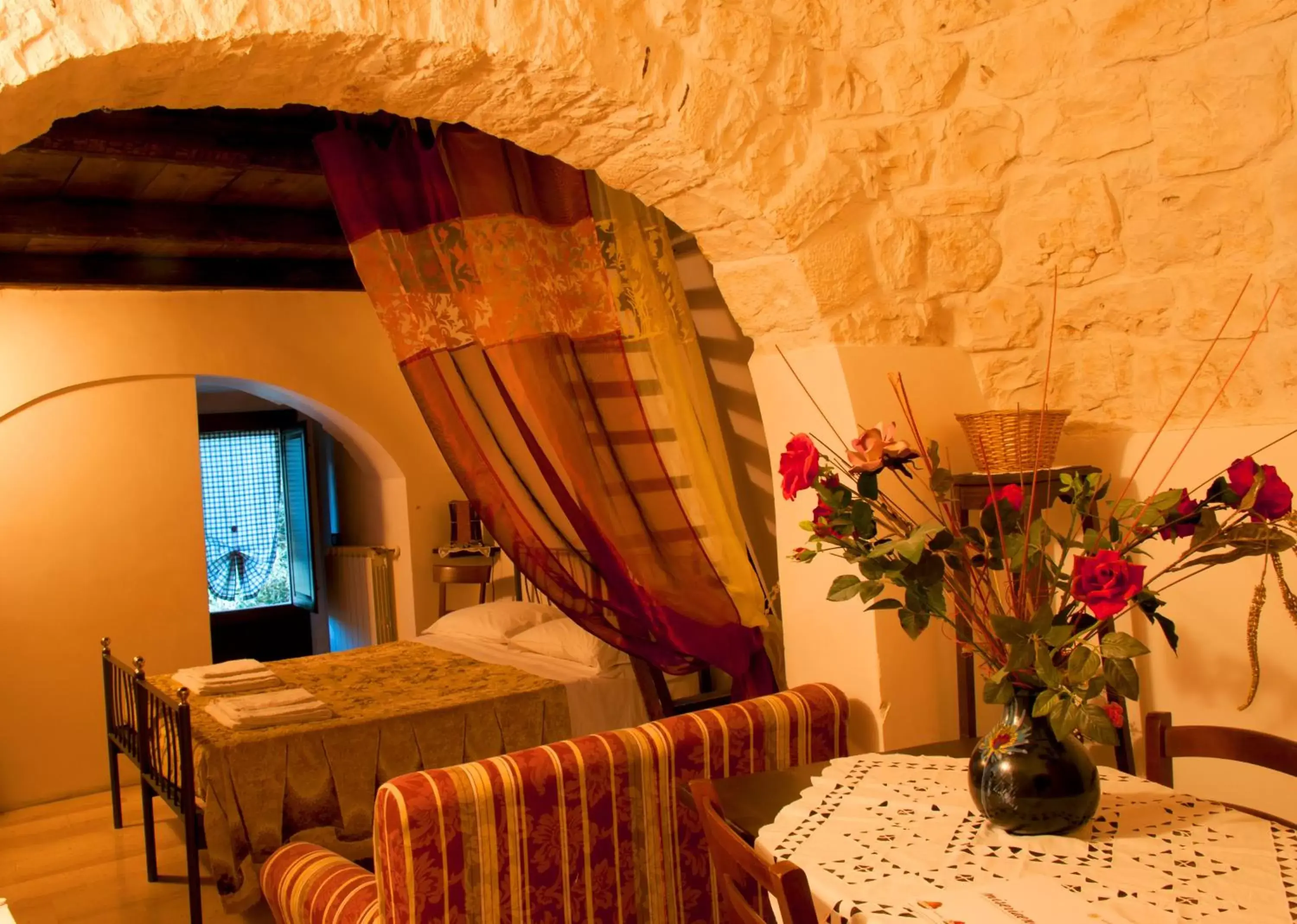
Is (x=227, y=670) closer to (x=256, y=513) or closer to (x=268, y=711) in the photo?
(x=268, y=711)

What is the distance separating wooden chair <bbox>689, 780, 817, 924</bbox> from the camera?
49.3 inches

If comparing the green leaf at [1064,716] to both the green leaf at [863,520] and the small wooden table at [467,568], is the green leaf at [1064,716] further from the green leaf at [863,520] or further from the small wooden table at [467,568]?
the small wooden table at [467,568]

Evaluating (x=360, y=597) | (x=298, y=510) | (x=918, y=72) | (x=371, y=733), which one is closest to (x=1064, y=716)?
(x=918, y=72)

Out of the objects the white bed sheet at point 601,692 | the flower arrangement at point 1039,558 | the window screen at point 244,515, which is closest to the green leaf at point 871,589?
the flower arrangement at point 1039,558

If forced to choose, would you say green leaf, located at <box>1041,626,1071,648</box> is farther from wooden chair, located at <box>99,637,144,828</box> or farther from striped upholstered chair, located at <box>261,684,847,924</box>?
wooden chair, located at <box>99,637,144,828</box>

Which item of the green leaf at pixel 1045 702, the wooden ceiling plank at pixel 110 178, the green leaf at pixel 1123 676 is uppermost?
the wooden ceiling plank at pixel 110 178

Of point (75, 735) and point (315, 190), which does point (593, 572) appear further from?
point (75, 735)

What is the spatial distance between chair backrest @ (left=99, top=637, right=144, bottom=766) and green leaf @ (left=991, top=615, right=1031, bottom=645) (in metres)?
3.54

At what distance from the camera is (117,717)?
457cm

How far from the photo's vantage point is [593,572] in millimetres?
2656

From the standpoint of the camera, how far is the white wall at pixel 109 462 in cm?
498

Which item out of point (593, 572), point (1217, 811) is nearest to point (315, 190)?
point (593, 572)

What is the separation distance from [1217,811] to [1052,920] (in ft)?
1.66

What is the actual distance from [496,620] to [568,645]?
0.66 m
